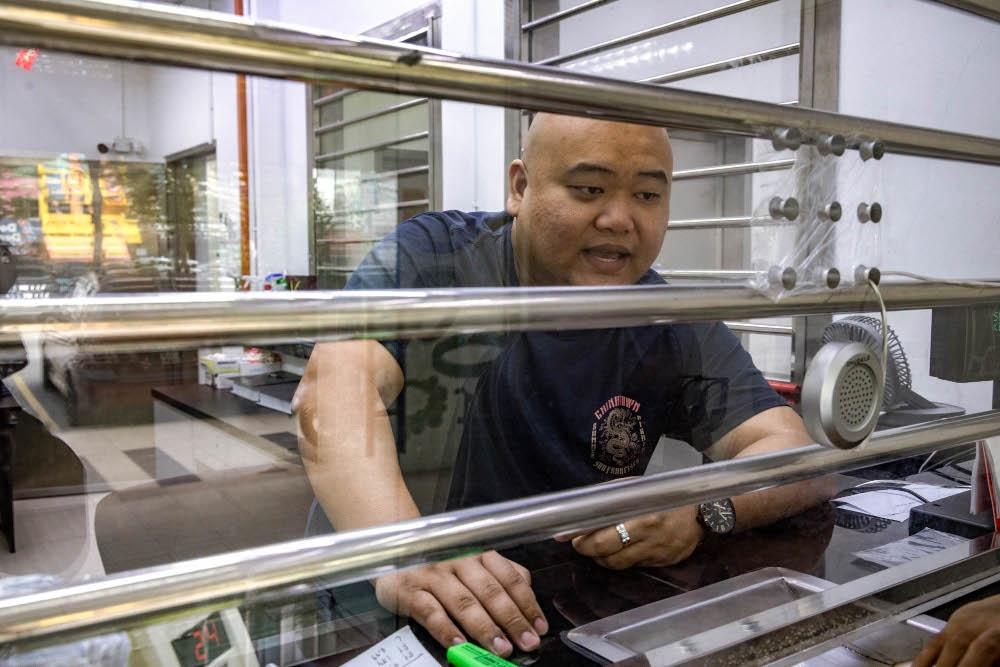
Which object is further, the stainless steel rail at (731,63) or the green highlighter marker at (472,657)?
the stainless steel rail at (731,63)

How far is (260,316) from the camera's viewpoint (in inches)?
20.2

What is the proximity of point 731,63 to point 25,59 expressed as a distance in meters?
0.99

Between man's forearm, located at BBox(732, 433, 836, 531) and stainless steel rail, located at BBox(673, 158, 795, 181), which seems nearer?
stainless steel rail, located at BBox(673, 158, 795, 181)

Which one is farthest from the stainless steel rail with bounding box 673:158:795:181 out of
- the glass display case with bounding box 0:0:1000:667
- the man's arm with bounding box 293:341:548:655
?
the man's arm with bounding box 293:341:548:655

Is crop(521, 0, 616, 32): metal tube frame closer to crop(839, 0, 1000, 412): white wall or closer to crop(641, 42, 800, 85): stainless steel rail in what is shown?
crop(641, 42, 800, 85): stainless steel rail

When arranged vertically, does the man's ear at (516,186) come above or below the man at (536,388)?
above

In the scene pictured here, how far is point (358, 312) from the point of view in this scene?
0.56 m

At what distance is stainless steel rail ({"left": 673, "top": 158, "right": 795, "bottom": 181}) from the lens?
34.8 inches

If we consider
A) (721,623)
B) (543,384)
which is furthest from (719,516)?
(543,384)

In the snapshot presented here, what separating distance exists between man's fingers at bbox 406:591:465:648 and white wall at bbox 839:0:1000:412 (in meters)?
0.77

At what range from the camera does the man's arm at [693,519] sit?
3.48 feet

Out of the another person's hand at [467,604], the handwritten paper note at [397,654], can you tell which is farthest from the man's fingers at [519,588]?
the handwritten paper note at [397,654]

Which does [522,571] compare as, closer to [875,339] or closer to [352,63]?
[875,339]

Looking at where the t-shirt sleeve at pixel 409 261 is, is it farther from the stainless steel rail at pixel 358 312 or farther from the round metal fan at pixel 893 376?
the round metal fan at pixel 893 376
